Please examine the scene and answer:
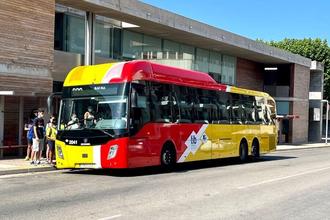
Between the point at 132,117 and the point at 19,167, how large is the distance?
4208 mm

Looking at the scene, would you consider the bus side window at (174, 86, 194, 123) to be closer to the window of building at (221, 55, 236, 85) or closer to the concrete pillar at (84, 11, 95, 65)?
the concrete pillar at (84, 11, 95, 65)

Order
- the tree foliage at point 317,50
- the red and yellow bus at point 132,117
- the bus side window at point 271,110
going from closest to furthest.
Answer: the red and yellow bus at point 132,117 < the bus side window at point 271,110 < the tree foliage at point 317,50

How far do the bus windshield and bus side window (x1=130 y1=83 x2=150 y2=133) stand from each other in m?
0.27

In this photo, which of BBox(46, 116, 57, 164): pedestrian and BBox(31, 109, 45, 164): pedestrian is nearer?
BBox(31, 109, 45, 164): pedestrian

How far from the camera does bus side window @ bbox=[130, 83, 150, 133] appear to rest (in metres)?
15.9

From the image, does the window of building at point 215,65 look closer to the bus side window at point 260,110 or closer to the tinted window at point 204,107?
the bus side window at point 260,110

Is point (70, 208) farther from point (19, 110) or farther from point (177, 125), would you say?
point (19, 110)

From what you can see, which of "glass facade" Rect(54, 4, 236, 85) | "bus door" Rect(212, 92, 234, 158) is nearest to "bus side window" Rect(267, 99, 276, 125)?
"bus door" Rect(212, 92, 234, 158)

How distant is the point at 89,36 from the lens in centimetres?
2628

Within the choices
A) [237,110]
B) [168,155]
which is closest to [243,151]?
[237,110]

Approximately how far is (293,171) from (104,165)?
731 centimetres

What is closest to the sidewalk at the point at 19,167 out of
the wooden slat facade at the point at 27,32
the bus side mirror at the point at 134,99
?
the wooden slat facade at the point at 27,32

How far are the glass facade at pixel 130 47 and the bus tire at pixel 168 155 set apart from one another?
969 cm

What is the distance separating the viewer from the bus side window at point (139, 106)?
1585cm
